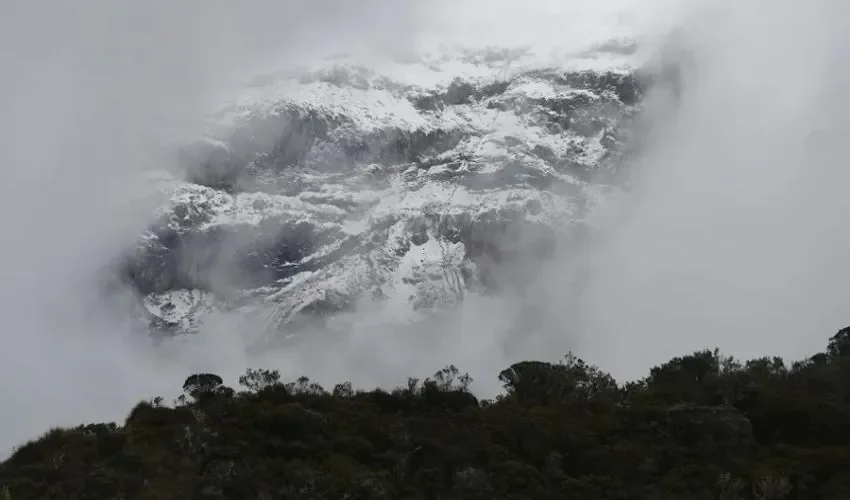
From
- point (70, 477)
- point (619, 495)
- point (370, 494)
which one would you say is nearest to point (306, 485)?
point (370, 494)

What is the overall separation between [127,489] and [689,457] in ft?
89.9

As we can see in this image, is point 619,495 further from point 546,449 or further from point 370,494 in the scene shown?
point 370,494

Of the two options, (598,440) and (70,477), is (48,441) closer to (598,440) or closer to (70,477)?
(70,477)

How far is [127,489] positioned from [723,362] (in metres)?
56.1

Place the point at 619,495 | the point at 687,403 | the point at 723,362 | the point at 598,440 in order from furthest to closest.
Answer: the point at 723,362, the point at 687,403, the point at 598,440, the point at 619,495

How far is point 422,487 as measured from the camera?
136 feet

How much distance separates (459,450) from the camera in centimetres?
4541

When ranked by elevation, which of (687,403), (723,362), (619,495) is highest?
(723,362)

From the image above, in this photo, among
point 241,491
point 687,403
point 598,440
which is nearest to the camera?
point 241,491

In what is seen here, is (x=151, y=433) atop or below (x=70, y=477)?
atop

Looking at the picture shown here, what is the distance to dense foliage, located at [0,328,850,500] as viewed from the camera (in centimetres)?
3909

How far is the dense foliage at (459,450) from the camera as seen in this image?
1539 inches

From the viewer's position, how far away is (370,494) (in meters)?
37.9

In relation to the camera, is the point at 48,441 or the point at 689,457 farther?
the point at 48,441
